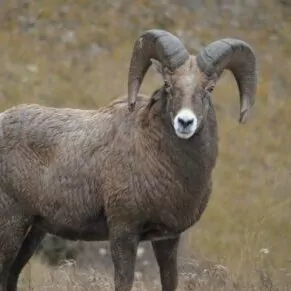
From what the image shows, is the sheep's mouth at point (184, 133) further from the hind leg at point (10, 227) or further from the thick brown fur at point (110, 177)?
the hind leg at point (10, 227)

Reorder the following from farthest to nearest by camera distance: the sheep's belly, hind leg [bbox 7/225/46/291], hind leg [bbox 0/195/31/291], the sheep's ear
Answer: hind leg [bbox 7/225/46/291] < hind leg [bbox 0/195/31/291] < the sheep's belly < the sheep's ear

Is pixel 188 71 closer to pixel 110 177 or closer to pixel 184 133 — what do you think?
pixel 184 133

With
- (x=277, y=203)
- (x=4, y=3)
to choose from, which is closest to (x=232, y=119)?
(x=277, y=203)

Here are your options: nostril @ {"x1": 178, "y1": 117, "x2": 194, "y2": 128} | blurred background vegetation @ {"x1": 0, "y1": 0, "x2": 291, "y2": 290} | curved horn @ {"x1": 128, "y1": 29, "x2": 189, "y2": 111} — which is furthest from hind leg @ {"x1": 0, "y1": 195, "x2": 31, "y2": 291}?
blurred background vegetation @ {"x1": 0, "y1": 0, "x2": 291, "y2": 290}

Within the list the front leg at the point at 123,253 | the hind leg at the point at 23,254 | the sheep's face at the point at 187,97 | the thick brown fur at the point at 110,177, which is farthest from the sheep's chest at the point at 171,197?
the hind leg at the point at 23,254

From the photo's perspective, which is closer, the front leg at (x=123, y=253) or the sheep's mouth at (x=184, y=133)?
the sheep's mouth at (x=184, y=133)

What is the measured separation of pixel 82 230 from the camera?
946 centimetres

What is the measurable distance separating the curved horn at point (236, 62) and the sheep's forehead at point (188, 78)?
8 cm

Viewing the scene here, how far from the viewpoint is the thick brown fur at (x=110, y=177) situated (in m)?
9.04

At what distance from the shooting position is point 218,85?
2156cm

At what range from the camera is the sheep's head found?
8594 millimetres

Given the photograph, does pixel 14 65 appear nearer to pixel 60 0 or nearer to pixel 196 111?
pixel 60 0

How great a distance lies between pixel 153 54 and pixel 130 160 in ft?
3.32

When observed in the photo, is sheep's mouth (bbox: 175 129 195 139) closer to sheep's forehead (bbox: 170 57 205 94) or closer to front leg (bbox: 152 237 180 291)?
sheep's forehead (bbox: 170 57 205 94)
